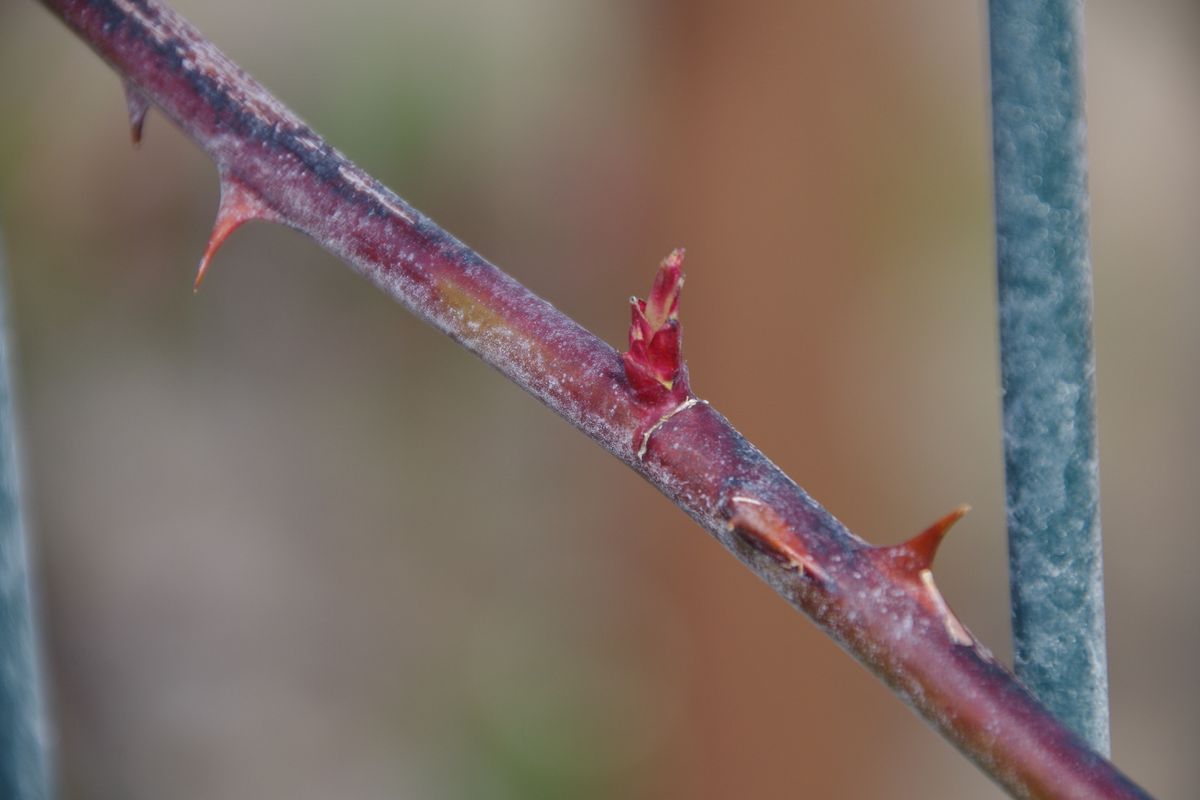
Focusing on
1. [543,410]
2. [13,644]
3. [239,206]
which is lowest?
[13,644]

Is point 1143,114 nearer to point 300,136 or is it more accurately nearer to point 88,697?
point 300,136

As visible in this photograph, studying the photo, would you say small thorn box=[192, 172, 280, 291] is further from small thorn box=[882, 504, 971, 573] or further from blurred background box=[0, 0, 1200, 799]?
blurred background box=[0, 0, 1200, 799]

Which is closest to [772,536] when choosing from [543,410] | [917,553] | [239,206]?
[917,553]

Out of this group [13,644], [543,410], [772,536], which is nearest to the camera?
[772,536]

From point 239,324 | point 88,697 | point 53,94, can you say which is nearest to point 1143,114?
point 239,324

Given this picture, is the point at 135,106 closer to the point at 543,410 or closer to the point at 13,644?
the point at 13,644

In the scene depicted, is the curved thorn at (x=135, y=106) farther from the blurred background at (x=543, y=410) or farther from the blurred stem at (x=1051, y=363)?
the blurred background at (x=543, y=410)
